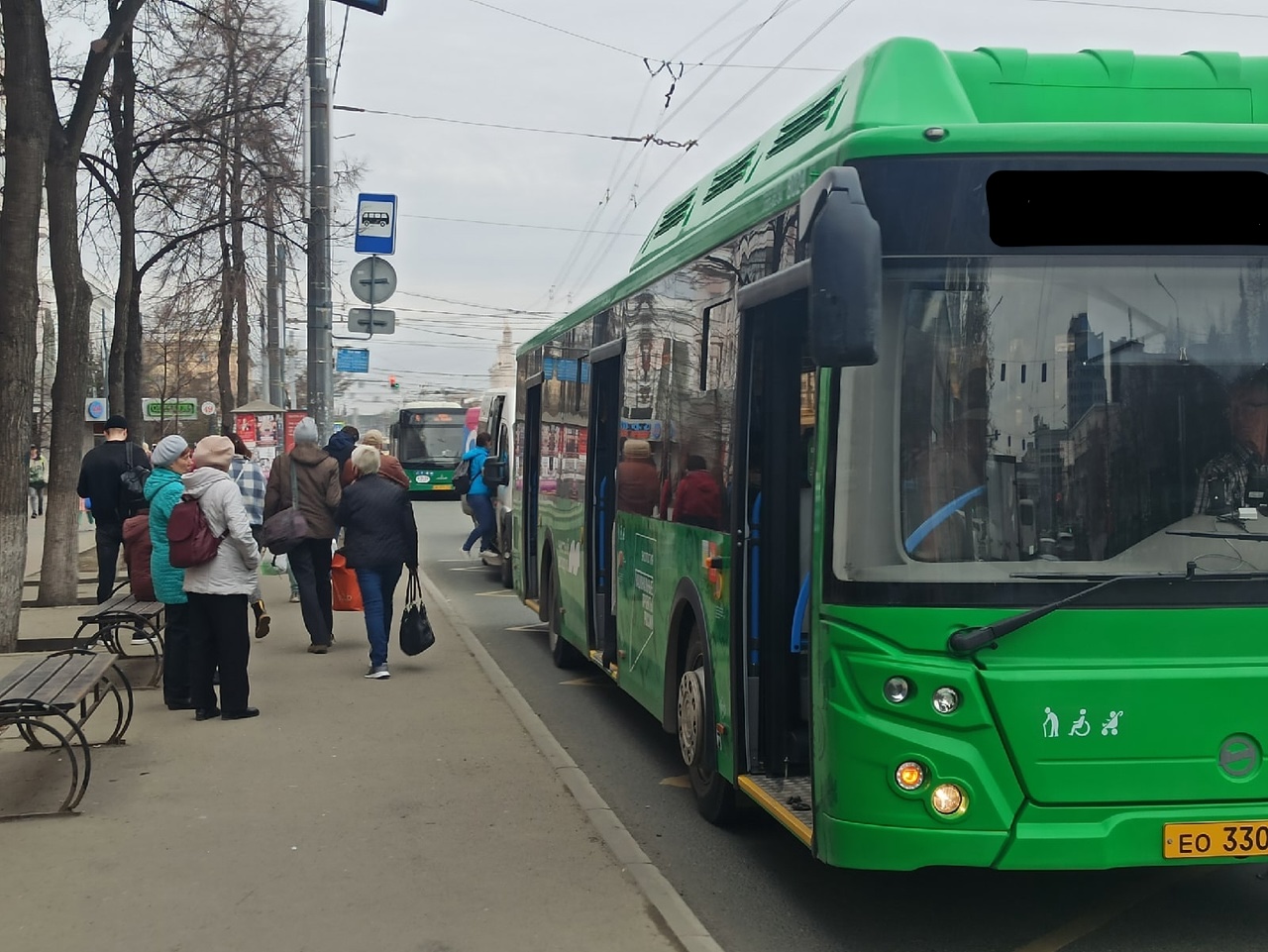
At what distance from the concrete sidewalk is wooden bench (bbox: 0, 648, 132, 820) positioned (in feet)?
0.51

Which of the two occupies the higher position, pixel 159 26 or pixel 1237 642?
pixel 159 26

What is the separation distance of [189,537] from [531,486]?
15.8 ft

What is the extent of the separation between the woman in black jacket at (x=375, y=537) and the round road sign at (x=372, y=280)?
7.73 meters

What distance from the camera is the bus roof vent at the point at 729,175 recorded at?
24.6 feet

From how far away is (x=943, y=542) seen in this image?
510 cm

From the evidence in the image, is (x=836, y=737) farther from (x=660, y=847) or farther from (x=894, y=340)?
(x=660, y=847)

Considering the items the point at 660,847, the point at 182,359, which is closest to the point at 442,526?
the point at 182,359

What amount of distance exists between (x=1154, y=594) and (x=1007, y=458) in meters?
0.65

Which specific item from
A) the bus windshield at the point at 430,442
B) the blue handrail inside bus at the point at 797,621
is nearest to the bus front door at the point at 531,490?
the blue handrail inside bus at the point at 797,621

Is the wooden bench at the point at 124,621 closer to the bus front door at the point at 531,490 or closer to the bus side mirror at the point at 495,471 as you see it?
the bus front door at the point at 531,490

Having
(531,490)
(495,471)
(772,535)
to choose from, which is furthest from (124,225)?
(772,535)

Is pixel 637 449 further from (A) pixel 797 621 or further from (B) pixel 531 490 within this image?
(B) pixel 531 490

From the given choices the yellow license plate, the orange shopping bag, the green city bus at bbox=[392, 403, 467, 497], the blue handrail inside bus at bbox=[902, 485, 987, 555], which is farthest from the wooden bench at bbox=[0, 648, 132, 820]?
the green city bus at bbox=[392, 403, 467, 497]

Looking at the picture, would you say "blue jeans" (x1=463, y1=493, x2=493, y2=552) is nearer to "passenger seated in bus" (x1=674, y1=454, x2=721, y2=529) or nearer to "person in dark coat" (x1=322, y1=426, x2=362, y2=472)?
"person in dark coat" (x1=322, y1=426, x2=362, y2=472)
